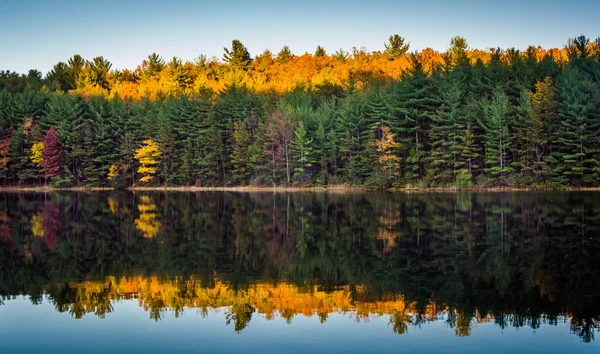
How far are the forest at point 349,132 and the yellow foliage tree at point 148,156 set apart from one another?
0.22 meters

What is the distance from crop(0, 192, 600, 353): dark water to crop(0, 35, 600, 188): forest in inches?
1449

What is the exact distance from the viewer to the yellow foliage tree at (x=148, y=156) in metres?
86.9

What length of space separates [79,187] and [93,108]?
13072mm

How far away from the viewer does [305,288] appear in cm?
1594

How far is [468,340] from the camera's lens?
11.5m

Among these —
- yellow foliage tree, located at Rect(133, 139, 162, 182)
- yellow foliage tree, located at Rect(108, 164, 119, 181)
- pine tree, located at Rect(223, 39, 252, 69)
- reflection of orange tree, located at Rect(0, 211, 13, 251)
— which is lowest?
reflection of orange tree, located at Rect(0, 211, 13, 251)

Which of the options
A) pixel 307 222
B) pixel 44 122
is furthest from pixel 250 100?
pixel 307 222

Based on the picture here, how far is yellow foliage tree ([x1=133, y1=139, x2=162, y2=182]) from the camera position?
86.9 metres

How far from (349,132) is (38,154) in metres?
44.3

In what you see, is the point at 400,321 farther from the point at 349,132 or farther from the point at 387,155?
the point at 349,132

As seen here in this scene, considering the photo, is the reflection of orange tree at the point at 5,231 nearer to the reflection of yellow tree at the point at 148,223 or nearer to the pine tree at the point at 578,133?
the reflection of yellow tree at the point at 148,223

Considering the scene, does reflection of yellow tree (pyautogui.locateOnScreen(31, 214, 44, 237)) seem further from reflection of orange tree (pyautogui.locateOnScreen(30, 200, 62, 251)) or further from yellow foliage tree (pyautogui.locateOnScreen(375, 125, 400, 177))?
yellow foliage tree (pyautogui.locateOnScreen(375, 125, 400, 177))

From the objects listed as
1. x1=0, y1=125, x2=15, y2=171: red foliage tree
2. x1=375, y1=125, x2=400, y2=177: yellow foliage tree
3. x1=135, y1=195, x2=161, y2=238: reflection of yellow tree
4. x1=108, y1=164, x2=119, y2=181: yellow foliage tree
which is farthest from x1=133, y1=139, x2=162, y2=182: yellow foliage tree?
x1=135, y1=195, x2=161, y2=238: reflection of yellow tree

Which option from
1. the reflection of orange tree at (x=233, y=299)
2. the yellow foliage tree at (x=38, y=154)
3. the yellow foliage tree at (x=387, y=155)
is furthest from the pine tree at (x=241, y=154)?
the reflection of orange tree at (x=233, y=299)
